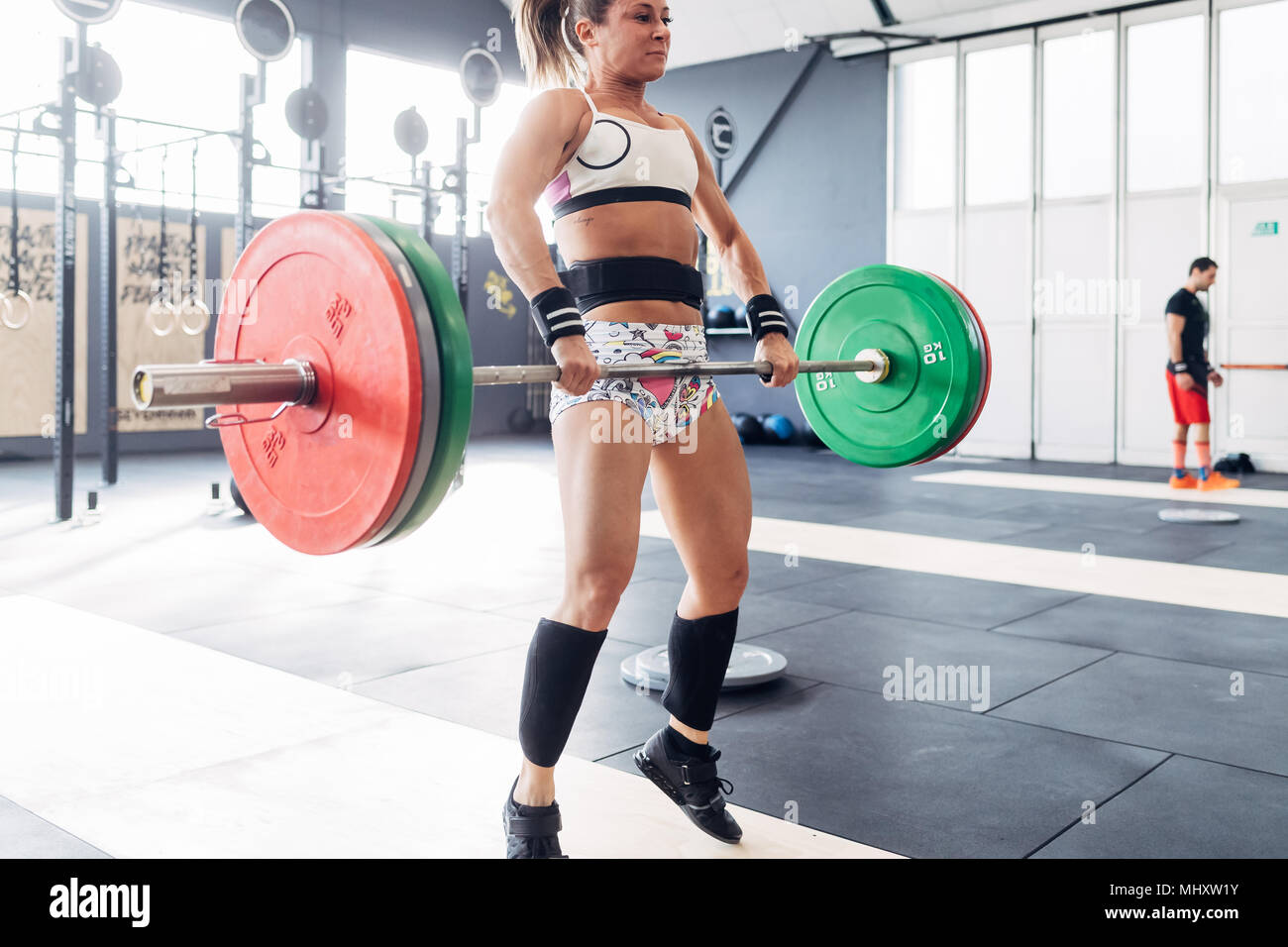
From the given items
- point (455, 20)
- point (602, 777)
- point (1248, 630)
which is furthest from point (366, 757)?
point (455, 20)

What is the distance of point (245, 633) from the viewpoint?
10.3ft

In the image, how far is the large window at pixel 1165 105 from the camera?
832cm

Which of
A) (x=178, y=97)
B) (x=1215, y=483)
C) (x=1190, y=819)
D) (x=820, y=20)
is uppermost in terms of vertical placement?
(x=820, y=20)

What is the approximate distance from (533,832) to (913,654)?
1579mm

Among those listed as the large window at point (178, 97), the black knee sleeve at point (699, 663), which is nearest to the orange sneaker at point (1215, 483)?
the black knee sleeve at point (699, 663)

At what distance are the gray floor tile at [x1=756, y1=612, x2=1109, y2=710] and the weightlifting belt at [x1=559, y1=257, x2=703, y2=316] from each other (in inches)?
51.5

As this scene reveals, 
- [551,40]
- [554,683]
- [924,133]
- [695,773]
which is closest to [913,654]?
[695,773]

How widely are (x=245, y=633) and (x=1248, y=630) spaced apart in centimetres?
287

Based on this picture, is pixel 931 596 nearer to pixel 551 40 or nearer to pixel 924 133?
pixel 551 40

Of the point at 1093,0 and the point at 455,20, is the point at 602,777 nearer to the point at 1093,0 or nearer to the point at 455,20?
the point at 1093,0

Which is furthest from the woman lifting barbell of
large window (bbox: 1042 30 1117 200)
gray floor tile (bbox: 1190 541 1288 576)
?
large window (bbox: 1042 30 1117 200)

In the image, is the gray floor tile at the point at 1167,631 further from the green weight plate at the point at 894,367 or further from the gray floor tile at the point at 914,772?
the green weight plate at the point at 894,367

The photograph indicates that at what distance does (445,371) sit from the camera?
136 centimetres

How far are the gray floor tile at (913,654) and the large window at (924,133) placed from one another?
7.18 meters
